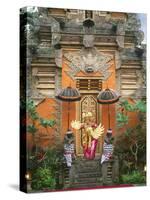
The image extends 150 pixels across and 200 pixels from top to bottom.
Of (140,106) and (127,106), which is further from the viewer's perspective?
(140,106)

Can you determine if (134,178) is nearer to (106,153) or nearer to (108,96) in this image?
(106,153)

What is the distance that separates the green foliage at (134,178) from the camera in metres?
12.0

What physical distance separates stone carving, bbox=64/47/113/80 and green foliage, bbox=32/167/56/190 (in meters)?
1.47

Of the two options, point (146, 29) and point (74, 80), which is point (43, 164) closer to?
point (74, 80)

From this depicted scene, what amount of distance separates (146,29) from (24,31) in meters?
2.06

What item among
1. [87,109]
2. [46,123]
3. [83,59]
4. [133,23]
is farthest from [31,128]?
[133,23]

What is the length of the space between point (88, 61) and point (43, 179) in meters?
1.90

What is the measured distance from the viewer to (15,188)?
38.1 ft

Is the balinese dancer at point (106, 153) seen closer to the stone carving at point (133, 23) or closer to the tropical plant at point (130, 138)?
the tropical plant at point (130, 138)

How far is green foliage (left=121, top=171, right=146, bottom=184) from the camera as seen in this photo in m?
12.0

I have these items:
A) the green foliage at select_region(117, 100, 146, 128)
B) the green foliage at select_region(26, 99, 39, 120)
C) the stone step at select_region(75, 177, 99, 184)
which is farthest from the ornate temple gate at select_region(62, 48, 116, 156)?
the green foliage at select_region(26, 99, 39, 120)

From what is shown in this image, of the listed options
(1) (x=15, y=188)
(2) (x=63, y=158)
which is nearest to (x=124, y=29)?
(2) (x=63, y=158)

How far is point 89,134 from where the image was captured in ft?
Result: 38.7

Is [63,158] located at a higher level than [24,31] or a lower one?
lower
